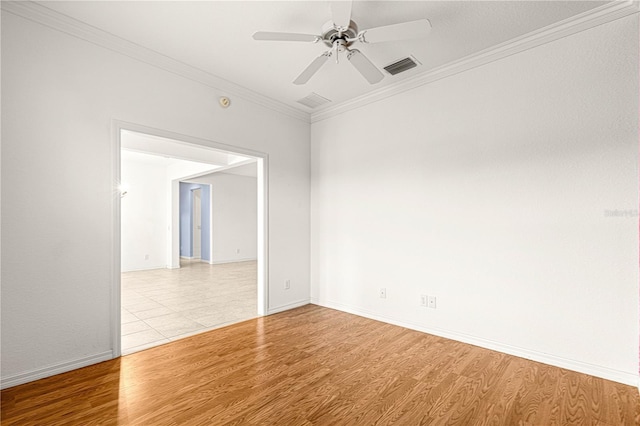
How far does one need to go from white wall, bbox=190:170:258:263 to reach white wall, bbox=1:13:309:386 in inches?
236

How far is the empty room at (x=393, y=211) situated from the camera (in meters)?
2.05

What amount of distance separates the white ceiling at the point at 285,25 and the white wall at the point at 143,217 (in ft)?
18.1

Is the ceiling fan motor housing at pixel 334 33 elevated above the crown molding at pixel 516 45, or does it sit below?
below

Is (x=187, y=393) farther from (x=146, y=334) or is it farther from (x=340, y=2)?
(x=340, y=2)

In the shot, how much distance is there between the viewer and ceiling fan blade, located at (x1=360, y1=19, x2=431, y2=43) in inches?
74.9

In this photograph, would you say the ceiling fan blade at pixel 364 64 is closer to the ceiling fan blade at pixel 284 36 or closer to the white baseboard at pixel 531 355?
the ceiling fan blade at pixel 284 36

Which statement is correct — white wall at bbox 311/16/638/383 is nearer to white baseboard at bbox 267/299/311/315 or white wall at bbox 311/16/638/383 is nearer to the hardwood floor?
the hardwood floor

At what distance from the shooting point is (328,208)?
4.18 meters

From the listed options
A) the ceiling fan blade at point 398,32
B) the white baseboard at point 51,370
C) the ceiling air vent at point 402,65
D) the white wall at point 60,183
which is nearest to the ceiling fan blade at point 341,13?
the ceiling fan blade at point 398,32

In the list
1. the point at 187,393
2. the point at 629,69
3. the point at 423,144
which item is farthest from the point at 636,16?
the point at 187,393

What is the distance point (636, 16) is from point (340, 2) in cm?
224

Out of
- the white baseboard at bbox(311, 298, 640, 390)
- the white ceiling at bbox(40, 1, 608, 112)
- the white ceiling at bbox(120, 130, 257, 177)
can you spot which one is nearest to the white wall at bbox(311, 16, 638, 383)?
the white baseboard at bbox(311, 298, 640, 390)

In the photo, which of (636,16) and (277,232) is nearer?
(636,16)

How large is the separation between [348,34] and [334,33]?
0.12 metres
